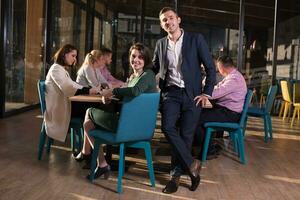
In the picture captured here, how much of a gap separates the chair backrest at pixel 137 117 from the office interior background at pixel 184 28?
5.62 meters

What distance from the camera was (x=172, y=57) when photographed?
385 centimetres

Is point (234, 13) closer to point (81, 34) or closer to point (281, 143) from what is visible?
point (81, 34)

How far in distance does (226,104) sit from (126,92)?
182 cm

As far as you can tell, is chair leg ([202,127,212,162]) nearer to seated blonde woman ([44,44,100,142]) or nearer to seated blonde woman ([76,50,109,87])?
seated blonde woman ([44,44,100,142])

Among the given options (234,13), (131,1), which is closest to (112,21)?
(131,1)

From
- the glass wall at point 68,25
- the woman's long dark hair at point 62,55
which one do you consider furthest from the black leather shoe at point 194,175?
the glass wall at point 68,25

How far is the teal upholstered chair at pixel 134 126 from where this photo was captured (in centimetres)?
358

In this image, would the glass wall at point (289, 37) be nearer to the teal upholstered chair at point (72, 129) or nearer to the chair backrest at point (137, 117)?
the teal upholstered chair at point (72, 129)

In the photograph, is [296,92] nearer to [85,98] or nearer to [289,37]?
[289,37]

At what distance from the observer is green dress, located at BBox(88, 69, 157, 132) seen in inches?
139

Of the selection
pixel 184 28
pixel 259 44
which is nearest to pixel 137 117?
pixel 184 28

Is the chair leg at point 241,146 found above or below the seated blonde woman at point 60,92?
below

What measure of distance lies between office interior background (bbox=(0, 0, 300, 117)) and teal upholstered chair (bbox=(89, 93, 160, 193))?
18.1 ft

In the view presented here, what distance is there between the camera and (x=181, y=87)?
3.80 m
